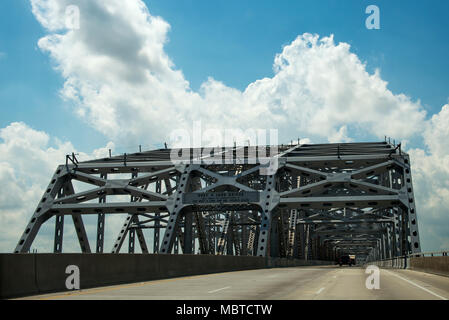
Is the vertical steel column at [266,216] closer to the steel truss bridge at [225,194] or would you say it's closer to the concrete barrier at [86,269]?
the steel truss bridge at [225,194]

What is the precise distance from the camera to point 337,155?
48781 millimetres

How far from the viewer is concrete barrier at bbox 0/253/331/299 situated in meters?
12.2

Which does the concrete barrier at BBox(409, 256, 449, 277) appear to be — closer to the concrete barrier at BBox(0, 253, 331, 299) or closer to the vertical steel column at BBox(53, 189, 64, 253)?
the concrete barrier at BBox(0, 253, 331, 299)

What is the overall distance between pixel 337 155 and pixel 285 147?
46.6 ft

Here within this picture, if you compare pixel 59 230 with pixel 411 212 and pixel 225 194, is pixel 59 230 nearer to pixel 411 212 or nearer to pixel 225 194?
pixel 225 194

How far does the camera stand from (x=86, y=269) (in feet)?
50.7

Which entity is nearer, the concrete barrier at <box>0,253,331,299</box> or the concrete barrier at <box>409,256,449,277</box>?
the concrete barrier at <box>0,253,331,299</box>

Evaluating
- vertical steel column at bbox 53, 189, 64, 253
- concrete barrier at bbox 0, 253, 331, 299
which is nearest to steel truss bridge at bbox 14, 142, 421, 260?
vertical steel column at bbox 53, 189, 64, 253

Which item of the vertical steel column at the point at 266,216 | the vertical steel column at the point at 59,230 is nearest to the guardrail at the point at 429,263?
the vertical steel column at the point at 266,216

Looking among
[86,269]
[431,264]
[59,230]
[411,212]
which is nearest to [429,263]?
[431,264]

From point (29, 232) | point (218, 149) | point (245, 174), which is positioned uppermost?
point (218, 149)
